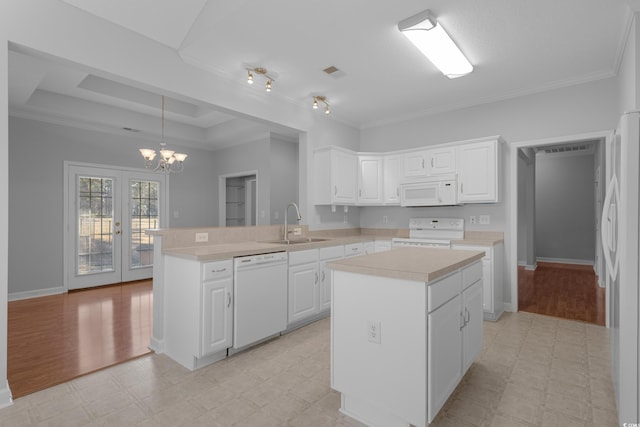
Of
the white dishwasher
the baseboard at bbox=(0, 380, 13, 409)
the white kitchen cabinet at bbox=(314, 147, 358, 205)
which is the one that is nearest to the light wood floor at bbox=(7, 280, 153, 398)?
the baseboard at bbox=(0, 380, 13, 409)

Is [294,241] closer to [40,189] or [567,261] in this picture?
[40,189]

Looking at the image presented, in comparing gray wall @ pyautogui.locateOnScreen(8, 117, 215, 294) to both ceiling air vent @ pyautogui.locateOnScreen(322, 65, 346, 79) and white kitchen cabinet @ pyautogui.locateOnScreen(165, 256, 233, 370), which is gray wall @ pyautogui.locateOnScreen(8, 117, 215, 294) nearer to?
white kitchen cabinet @ pyautogui.locateOnScreen(165, 256, 233, 370)

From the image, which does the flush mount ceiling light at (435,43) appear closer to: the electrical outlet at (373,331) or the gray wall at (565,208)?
the electrical outlet at (373,331)

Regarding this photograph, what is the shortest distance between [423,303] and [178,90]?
268 cm

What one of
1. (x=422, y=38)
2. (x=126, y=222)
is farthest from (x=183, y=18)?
(x=126, y=222)

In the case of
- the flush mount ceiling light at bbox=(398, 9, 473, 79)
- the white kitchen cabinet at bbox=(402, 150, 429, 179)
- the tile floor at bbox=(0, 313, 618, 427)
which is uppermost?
the flush mount ceiling light at bbox=(398, 9, 473, 79)

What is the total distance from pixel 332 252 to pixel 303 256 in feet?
1.57

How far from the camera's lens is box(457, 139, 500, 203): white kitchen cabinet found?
149 inches

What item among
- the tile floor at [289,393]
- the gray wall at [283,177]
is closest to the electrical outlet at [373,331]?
the tile floor at [289,393]

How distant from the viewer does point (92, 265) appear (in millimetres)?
5320

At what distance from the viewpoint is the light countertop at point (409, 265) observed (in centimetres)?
166

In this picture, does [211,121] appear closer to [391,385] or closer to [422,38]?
[422,38]

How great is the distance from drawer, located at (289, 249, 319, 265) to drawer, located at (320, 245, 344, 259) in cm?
10

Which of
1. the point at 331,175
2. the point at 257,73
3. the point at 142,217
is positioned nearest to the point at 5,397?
the point at 257,73
